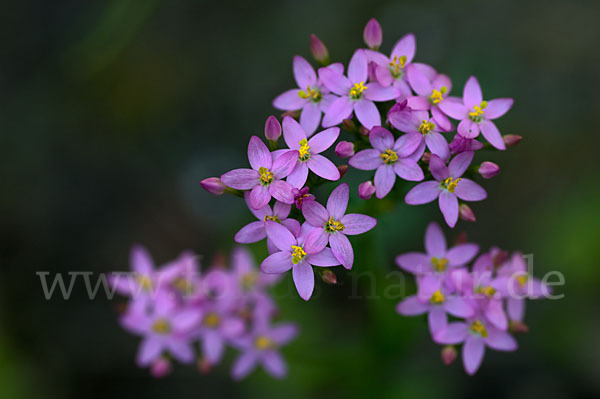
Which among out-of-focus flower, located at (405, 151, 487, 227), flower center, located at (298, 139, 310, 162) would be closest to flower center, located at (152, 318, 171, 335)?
flower center, located at (298, 139, 310, 162)

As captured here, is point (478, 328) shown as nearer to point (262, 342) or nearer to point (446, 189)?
point (446, 189)

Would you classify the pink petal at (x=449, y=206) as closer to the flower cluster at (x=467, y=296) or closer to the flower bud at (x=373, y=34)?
the flower cluster at (x=467, y=296)

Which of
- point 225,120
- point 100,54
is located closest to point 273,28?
point 225,120

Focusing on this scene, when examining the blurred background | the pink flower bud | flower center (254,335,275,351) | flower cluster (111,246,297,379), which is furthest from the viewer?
the blurred background

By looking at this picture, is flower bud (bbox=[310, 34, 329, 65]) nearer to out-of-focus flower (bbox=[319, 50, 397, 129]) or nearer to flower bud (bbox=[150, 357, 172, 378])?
out-of-focus flower (bbox=[319, 50, 397, 129])

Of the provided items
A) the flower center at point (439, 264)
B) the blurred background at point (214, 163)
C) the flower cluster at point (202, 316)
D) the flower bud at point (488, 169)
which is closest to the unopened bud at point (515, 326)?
the flower center at point (439, 264)

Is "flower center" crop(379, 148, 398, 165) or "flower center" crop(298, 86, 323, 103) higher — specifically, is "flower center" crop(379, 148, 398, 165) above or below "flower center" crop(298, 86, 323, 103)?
below
